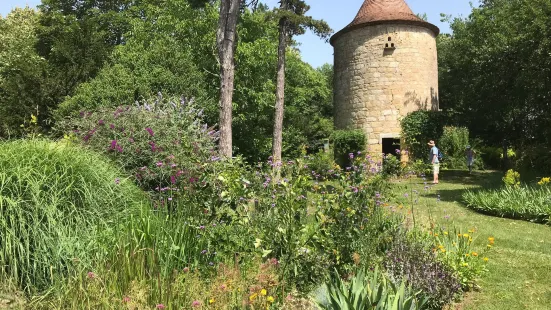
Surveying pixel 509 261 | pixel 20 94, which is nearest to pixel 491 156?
pixel 509 261

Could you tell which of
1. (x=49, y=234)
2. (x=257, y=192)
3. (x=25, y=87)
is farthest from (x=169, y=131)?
(x=25, y=87)

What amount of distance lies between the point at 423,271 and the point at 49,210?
135 inches

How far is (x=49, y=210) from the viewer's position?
11.2 feet

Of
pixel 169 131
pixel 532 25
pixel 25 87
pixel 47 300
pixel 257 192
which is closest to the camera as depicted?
pixel 47 300

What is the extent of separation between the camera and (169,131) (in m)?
7.44

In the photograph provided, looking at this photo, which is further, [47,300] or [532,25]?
[532,25]

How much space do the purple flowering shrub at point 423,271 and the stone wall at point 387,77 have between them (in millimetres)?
13238

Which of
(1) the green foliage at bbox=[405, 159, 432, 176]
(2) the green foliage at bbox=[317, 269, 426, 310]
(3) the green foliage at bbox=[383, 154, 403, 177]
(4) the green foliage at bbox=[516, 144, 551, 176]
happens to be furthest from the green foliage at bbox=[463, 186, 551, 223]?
(2) the green foliage at bbox=[317, 269, 426, 310]

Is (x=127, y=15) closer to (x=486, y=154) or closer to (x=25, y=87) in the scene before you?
(x=25, y=87)

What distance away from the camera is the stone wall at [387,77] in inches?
667

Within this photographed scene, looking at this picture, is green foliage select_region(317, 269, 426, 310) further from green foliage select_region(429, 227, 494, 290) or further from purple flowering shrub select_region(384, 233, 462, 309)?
green foliage select_region(429, 227, 494, 290)

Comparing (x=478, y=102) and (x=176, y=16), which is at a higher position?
(x=176, y=16)

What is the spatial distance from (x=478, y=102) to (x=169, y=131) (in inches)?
535

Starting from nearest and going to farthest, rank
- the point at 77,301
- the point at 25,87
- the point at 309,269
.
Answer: the point at 77,301 → the point at 309,269 → the point at 25,87
